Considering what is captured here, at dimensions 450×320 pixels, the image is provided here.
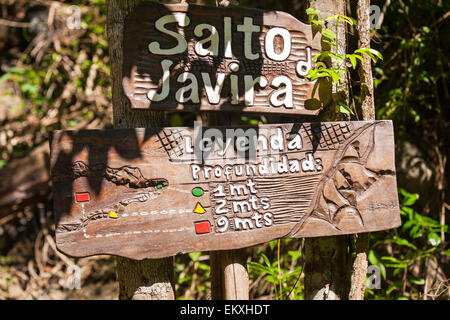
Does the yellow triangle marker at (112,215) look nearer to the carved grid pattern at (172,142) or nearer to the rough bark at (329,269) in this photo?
the carved grid pattern at (172,142)

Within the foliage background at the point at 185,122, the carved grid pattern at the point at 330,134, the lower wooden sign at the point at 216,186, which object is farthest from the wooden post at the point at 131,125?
the carved grid pattern at the point at 330,134

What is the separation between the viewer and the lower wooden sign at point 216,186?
1.68 metres

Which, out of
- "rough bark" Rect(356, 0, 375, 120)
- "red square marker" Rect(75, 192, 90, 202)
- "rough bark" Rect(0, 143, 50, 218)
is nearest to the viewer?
"red square marker" Rect(75, 192, 90, 202)

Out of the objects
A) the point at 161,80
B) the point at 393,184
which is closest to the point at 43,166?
the point at 161,80

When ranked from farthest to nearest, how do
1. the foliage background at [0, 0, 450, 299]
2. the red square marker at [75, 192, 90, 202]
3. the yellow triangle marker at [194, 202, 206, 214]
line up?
the foliage background at [0, 0, 450, 299]
the yellow triangle marker at [194, 202, 206, 214]
the red square marker at [75, 192, 90, 202]

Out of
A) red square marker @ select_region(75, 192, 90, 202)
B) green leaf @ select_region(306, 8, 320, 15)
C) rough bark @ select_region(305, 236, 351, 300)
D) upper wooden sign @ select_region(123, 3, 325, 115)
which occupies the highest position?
green leaf @ select_region(306, 8, 320, 15)

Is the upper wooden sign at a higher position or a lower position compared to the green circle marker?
higher

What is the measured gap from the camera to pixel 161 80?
5.73 feet

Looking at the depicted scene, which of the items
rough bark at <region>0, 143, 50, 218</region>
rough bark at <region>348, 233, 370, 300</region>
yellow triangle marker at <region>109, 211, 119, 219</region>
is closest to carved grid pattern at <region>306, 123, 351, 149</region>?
rough bark at <region>348, 233, 370, 300</region>

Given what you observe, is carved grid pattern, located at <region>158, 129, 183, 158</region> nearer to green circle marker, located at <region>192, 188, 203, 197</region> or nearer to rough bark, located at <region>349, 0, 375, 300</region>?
green circle marker, located at <region>192, 188, 203, 197</region>

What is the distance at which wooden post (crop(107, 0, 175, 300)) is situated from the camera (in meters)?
1.87

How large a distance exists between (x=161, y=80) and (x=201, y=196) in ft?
1.73

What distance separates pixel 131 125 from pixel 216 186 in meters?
0.49

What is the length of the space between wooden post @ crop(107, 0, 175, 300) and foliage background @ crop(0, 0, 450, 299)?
23.0 inches
